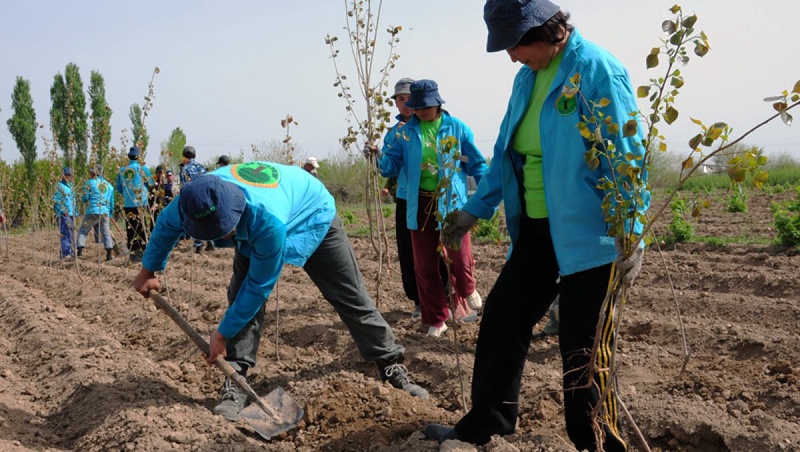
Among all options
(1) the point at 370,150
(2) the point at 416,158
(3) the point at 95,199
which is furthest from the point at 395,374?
(3) the point at 95,199

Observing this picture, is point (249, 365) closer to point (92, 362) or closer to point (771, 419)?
point (92, 362)

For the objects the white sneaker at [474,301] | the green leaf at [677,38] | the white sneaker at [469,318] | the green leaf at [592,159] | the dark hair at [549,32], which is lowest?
the white sneaker at [469,318]

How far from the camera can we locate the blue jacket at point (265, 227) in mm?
3174

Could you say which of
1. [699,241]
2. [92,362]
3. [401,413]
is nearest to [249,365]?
[401,413]

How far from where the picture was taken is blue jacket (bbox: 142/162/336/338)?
10.4 feet

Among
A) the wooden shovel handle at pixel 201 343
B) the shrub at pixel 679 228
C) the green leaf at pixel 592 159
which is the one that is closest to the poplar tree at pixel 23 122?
the shrub at pixel 679 228

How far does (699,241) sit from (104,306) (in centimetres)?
630

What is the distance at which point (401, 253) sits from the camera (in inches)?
213

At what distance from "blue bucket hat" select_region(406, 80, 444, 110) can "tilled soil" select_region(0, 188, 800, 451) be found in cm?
153

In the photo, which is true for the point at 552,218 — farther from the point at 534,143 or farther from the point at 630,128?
the point at 630,128

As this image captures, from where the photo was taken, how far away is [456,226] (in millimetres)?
2971

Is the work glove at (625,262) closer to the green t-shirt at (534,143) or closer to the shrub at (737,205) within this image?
the green t-shirt at (534,143)

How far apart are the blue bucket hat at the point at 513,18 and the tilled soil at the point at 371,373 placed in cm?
141

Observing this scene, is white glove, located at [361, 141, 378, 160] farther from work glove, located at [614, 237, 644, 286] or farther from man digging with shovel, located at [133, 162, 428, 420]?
work glove, located at [614, 237, 644, 286]
